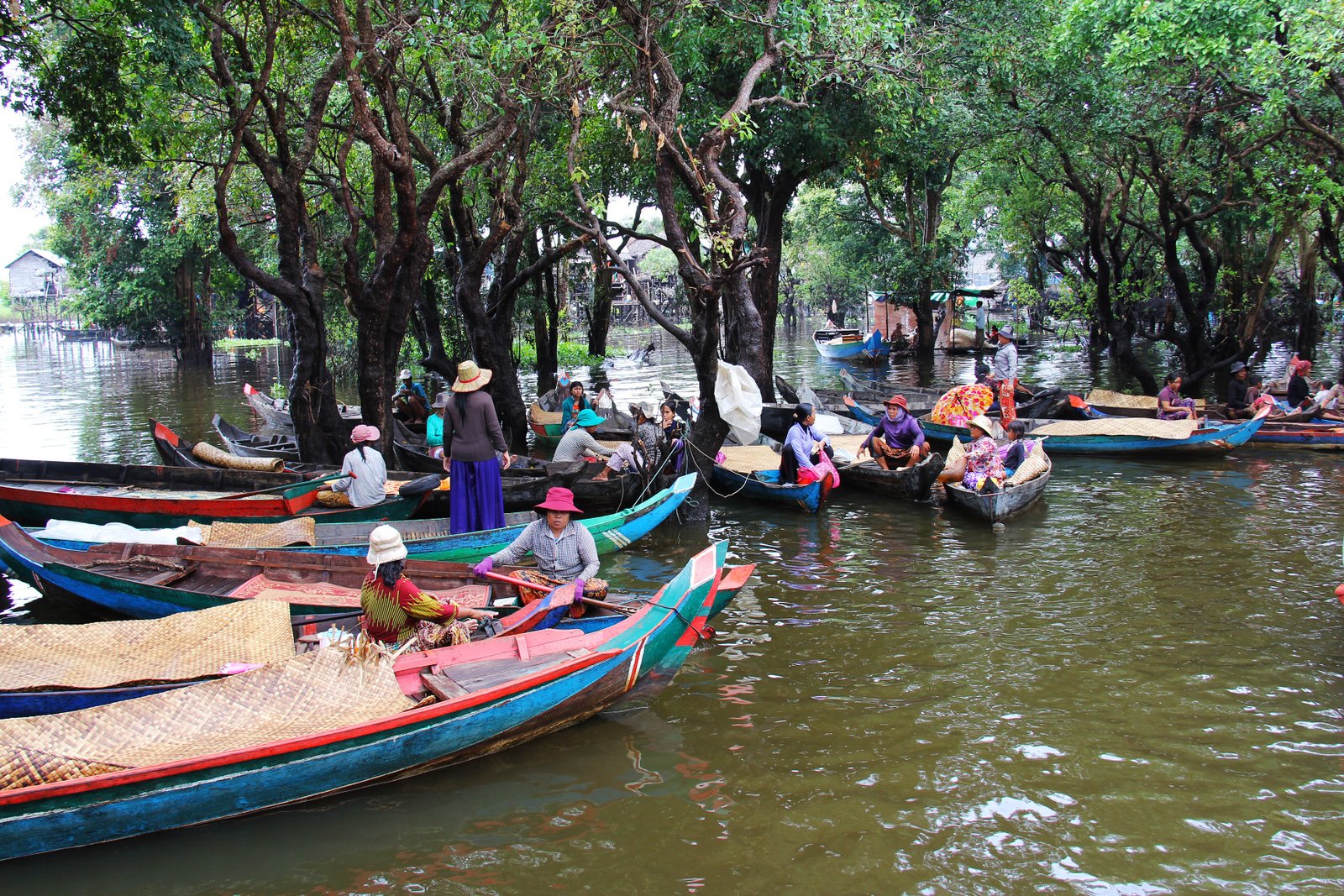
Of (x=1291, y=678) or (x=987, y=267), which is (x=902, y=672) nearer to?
(x=1291, y=678)

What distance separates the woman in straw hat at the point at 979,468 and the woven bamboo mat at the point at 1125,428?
3.62 metres

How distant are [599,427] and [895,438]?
17.2 ft

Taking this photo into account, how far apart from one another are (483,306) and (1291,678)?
11.3 metres

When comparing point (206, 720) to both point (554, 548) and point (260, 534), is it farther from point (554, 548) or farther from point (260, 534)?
point (260, 534)

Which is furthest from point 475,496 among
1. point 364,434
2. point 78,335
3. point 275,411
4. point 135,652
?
point 78,335

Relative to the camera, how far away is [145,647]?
5.66m

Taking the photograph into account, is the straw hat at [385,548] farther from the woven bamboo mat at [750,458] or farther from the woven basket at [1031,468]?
the woven basket at [1031,468]

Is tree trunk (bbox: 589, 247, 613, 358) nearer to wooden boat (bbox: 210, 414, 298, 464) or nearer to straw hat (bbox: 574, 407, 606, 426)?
straw hat (bbox: 574, 407, 606, 426)

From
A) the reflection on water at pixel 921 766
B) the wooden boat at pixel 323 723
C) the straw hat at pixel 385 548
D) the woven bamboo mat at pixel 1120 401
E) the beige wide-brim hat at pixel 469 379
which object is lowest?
the reflection on water at pixel 921 766

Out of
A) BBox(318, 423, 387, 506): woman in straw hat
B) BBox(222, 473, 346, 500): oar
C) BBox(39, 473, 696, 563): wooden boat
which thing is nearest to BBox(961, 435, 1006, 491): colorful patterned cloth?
BBox(39, 473, 696, 563): wooden boat

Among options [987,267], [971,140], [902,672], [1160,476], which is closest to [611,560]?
[902,672]

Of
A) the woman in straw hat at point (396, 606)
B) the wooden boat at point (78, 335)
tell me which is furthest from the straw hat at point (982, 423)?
the wooden boat at point (78, 335)

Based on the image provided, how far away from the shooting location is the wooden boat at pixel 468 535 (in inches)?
310

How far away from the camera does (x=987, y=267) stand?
49219 millimetres
